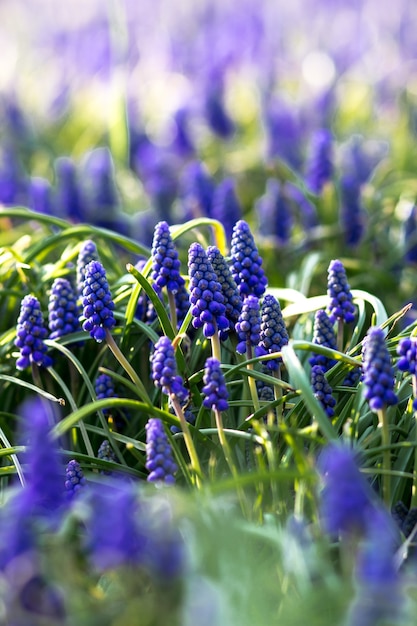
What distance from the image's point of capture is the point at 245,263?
377cm

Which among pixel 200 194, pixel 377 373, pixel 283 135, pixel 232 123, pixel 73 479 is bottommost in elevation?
pixel 73 479

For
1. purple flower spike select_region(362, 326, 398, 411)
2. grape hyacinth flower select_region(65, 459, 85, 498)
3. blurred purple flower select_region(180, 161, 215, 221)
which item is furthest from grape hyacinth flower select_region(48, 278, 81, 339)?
Answer: blurred purple flower select_region(180, 161, 215, 221)

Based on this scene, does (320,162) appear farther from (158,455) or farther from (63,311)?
(158,455)

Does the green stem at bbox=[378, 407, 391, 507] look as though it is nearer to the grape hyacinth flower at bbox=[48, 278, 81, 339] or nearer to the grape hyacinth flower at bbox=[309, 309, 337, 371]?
the grape hyacinth flower at bbox=[309, 309, 337, 371]

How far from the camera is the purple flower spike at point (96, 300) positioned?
338 centimetres

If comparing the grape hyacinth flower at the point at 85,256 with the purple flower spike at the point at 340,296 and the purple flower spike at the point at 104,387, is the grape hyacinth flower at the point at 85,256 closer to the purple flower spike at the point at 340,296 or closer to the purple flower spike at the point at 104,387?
the purple flower spike at the point at 104,387

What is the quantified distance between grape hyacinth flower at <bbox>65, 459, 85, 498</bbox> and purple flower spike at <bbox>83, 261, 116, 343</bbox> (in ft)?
1.67

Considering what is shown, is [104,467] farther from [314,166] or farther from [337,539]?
[314,166]

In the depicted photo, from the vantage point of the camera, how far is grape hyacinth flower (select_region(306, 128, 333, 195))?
691cm

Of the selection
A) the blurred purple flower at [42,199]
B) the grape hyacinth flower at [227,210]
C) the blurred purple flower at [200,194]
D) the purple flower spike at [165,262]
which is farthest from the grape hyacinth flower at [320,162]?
the purple flower spike at [165,262]

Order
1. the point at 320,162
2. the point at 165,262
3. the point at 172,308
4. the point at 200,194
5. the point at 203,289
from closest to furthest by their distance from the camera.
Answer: the point at 203,289 → the point at 165,262 → the point at 172,308 → the point at 200,194 → the point at 320,162

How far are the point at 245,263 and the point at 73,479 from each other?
1.16 metres

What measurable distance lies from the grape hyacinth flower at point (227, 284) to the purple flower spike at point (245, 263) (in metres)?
0.13

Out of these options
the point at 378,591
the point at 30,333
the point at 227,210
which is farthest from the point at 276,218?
the point at 378,591
